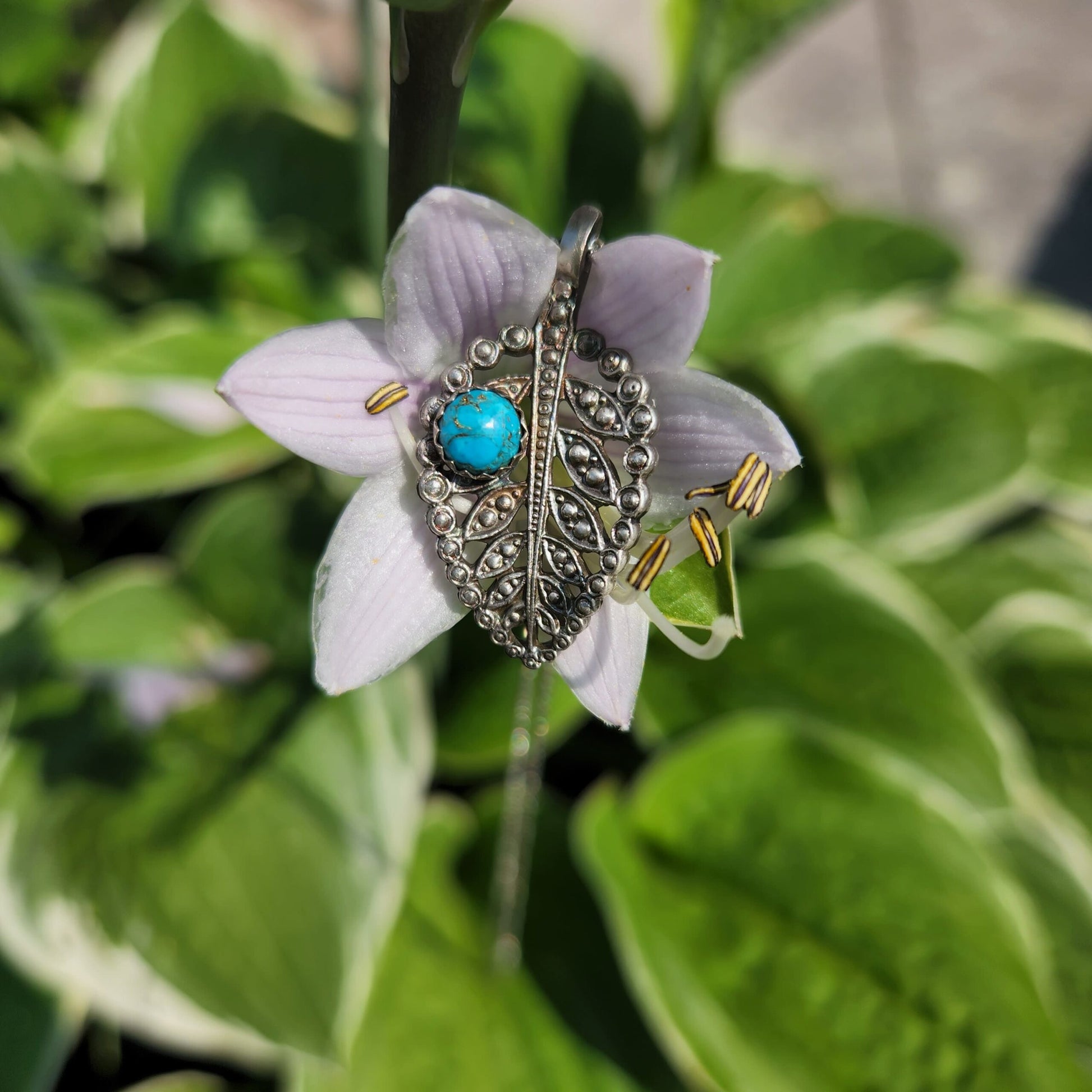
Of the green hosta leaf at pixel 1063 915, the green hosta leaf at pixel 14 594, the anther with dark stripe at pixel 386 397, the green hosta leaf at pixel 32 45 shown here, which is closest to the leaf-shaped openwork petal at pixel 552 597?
the anther with dark stripe at pixel 386 397

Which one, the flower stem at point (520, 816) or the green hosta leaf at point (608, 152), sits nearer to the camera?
the flower stem at point (520, 816)

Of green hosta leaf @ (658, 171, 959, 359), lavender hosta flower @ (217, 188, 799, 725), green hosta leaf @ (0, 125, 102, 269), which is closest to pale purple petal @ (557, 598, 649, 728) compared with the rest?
lavender hosta flower @ (217, 188, 799, 725)

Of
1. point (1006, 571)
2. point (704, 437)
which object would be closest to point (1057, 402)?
point (1006, 571)

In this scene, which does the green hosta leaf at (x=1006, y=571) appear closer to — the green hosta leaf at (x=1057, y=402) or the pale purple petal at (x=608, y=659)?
the green hosta leaf at (x=1057, y=402)

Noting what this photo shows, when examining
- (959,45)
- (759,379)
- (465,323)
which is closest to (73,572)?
(759,379)

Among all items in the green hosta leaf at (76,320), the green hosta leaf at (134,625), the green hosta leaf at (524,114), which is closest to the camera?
the green hosta leaf at (134,625)

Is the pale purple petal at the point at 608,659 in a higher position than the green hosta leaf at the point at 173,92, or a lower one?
higher

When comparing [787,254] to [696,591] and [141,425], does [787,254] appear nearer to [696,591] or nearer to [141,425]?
[141,425]
